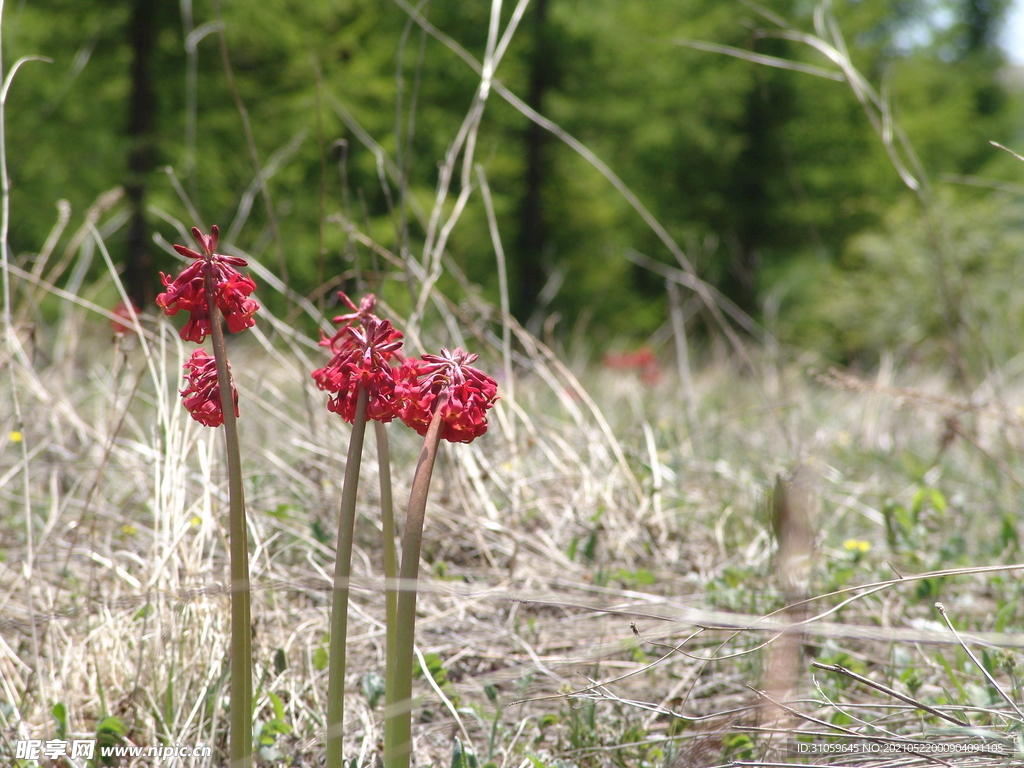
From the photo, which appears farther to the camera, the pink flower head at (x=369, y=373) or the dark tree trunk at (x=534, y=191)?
the dark tree trunk at (x=534, y=191)

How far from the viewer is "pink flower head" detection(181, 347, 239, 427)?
0.99 m

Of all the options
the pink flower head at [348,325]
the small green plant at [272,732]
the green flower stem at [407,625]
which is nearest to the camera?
the green flower stem at [407,625]

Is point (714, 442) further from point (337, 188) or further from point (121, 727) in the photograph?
point (337, 188)

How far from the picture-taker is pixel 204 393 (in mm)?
998

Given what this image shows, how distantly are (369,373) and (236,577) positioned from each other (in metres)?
0.27

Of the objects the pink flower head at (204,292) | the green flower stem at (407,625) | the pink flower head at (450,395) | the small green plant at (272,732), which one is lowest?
the small green plant at (272,732)

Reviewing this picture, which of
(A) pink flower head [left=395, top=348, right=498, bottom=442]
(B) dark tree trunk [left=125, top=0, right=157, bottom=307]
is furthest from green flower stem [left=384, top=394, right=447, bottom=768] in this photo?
(B) dark tree trunk [left=125, top=0, right=157, bottom=307]

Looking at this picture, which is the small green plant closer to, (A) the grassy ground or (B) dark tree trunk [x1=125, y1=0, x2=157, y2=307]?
(A) the grassy ground

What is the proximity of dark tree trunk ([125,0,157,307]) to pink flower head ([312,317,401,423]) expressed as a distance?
20.3 feet

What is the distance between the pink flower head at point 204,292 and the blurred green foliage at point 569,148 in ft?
2.06

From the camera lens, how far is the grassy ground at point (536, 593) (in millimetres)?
1164

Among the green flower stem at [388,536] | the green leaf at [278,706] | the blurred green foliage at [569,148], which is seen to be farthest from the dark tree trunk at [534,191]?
the green flower stem at [388,536]

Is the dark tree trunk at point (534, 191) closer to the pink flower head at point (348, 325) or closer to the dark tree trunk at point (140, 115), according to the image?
the dark tree trunk at point (140, 115)

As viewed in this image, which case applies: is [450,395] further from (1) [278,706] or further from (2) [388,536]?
(1) [278,706]
